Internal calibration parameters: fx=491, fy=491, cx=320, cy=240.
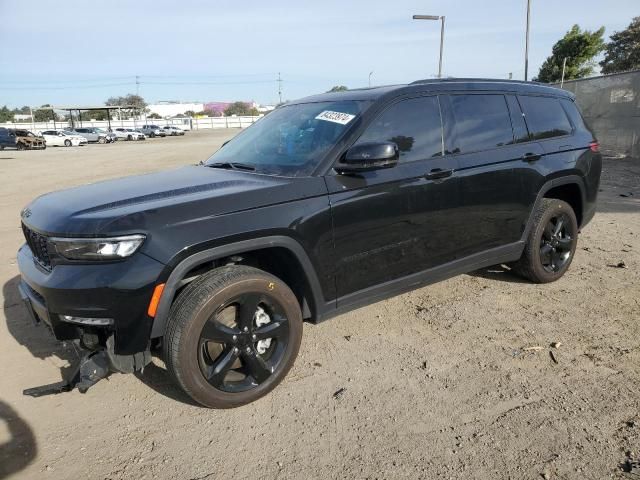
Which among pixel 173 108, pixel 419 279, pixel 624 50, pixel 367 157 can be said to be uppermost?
pixel 624 50

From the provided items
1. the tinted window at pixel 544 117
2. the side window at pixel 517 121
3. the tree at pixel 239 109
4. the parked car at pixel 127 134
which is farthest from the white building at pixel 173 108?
the side window at pixel 517 121

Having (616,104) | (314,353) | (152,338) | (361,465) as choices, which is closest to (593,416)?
(361,465)

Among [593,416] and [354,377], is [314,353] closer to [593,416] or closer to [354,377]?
[354,377]

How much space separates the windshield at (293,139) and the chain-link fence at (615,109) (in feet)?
40.3

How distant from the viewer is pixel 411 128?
357 centimetres

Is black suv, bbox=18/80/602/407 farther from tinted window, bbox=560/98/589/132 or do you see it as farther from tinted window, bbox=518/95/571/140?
tinted window, bbox=560/98/589/132

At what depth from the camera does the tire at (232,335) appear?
267 cm

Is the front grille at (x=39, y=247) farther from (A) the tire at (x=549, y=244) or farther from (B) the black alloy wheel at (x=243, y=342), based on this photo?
(A) the tire at (x=549, y=244)

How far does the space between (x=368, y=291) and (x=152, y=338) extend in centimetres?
144

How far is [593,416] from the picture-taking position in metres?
2.74

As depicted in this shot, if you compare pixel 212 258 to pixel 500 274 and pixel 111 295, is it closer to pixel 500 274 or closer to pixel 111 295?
pixel 111 295

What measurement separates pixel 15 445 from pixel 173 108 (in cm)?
14553

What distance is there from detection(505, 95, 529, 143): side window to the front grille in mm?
3653

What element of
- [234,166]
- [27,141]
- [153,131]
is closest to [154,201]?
[234,166]
